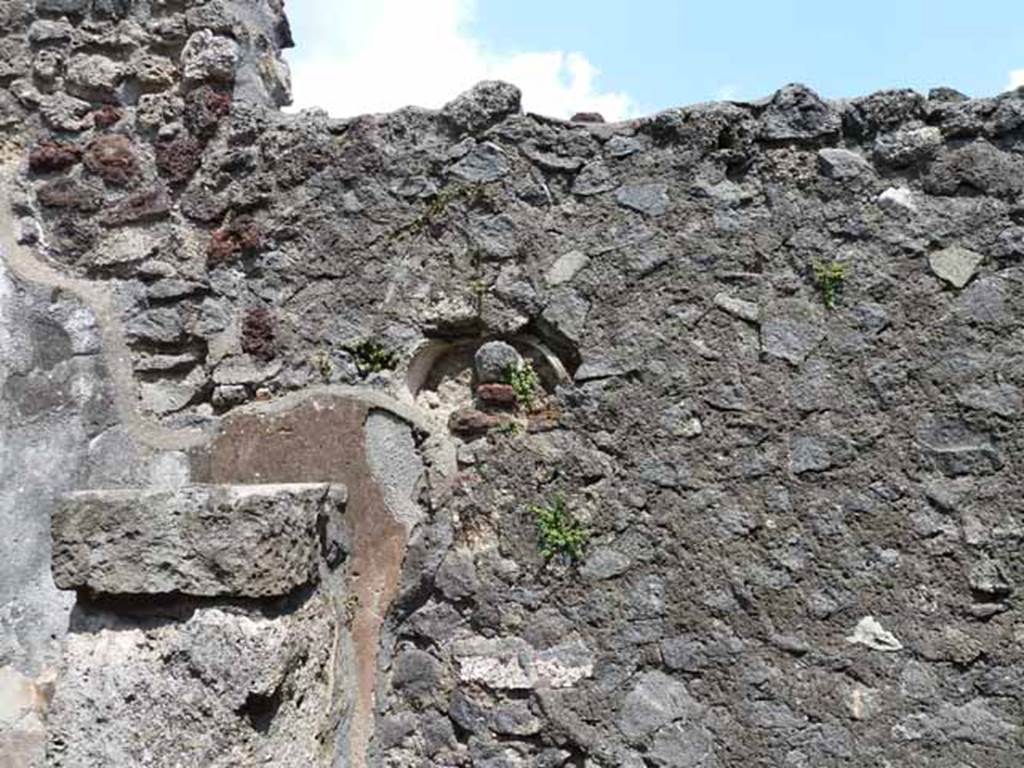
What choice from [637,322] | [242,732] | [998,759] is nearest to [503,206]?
[637,322]

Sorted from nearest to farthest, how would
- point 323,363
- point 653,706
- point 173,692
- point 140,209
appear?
point 173,692 → point 653,706 → point 323,363 → point 140,209

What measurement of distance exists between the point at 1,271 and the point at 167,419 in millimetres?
630

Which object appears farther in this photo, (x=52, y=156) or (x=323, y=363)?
(x=52, y=156)

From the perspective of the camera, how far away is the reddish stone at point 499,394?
2.62 meters

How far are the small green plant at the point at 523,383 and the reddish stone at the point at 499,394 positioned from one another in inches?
0.5

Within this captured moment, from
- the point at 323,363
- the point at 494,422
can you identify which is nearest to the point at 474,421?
the point at 494,422

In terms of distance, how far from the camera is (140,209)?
9.29ft

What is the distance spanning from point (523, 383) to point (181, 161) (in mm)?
1160

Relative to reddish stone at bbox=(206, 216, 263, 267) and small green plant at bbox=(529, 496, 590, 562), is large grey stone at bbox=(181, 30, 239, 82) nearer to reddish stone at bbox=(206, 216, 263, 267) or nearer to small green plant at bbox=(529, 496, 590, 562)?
reddish stone at bbox=(206, 216, 263, 267)

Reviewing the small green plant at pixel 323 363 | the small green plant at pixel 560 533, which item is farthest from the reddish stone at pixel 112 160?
the small green plant at pixel 560 533

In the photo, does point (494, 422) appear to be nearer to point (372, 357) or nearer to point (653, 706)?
point (372, 357)

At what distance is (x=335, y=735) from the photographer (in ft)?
7.59

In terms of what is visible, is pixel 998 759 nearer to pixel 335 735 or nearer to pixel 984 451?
pixel 984 451

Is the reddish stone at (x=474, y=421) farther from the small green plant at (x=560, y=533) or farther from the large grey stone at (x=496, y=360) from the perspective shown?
the small green plant at (x=560, y=533)
